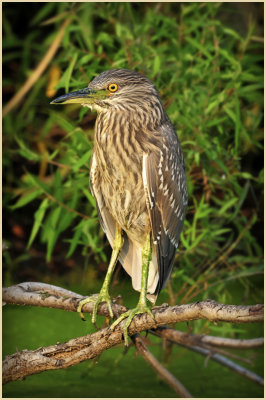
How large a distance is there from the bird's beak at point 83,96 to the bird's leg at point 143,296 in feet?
1.41

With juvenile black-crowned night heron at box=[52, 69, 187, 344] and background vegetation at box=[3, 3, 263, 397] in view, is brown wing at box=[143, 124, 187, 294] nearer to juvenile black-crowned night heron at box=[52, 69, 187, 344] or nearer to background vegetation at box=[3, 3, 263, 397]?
juvenile black-crowned night heron at box=[52, 69, 187, 344]

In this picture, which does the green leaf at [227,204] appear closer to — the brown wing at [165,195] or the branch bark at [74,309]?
the brown wing at [165,195]

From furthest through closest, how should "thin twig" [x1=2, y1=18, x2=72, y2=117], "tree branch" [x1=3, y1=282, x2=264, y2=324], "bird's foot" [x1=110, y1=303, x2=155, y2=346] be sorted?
"thin twig" [x1=2, y1=18, x2=72, y2=117], "bird's foot" [x1=110, y1=303, x2=155, y2=346], "tree branch" [x1=3, y1=282, x2=264, y2=324]

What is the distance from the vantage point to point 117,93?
1857 mm

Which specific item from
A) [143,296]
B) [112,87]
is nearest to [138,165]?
[112,87]

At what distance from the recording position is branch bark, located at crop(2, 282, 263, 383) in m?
1.42

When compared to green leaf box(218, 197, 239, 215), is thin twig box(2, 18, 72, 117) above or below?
above

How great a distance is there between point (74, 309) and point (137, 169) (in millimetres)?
442

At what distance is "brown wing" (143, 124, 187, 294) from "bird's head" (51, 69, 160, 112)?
0.11 meters

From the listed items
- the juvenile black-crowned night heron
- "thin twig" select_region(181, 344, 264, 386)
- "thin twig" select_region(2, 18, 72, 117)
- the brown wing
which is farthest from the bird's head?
"thin twig" select_region(2, 18, 72, 117)

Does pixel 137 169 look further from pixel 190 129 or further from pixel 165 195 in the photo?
pixel 190 129

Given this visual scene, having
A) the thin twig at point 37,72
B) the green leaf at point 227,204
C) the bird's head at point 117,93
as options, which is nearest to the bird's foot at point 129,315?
the bird's head at point 117,93

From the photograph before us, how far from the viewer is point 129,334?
1.74 meters

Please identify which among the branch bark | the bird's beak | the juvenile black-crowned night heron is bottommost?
the branch bark
